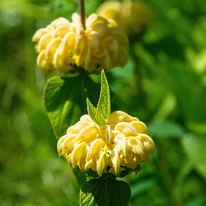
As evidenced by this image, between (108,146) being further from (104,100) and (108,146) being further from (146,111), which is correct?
(146,111)

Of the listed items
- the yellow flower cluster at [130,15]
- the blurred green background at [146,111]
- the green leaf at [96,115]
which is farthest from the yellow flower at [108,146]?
the yellow flower cluster at [130,15]

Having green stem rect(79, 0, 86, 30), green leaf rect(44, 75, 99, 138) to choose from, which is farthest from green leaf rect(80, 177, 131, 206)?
green stem rect(79, 0, 86, 30)

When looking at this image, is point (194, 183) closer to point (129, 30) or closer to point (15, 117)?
point (129, 30)

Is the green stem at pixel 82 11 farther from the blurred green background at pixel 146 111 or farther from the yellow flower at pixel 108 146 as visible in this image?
the blurred green background at pixel 146 111

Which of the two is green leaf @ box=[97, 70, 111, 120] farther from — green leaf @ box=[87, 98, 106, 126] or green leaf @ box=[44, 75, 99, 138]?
green leaf @ box=[44, 75, 99, 138]

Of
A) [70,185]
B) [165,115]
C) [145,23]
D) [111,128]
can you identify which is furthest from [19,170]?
[111,128]
